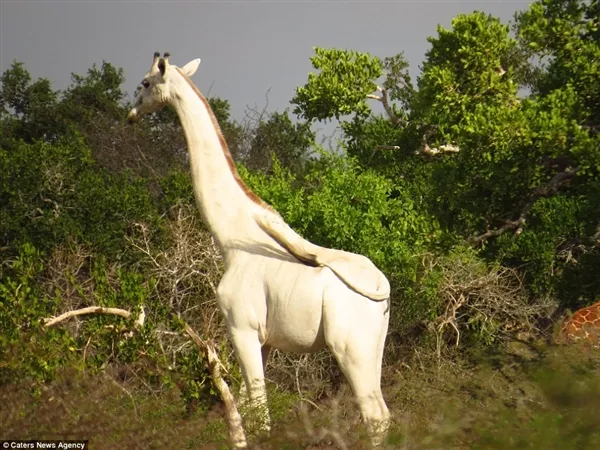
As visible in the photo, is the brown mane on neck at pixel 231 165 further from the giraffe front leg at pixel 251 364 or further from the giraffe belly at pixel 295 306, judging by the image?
the giraffe front leg at pixel 251 364

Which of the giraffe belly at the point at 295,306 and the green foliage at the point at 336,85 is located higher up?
the green foliage at the point at 336,85

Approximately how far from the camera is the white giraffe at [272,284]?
666cm

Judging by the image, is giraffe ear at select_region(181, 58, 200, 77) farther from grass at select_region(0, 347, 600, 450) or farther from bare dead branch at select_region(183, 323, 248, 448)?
grass at select_region(0, 347, 600, 450)

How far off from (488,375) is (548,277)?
13.9ft

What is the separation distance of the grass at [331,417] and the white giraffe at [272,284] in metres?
0.32

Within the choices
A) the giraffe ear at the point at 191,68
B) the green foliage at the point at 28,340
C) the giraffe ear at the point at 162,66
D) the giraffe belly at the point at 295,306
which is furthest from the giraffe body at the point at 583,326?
the green foliage at the point at 28,340

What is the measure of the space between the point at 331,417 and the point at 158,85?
285 centimetres

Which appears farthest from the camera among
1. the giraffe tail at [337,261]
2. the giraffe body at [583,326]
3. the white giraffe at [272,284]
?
the giraffe body at [583,326]

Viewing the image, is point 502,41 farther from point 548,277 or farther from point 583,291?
point 548,277

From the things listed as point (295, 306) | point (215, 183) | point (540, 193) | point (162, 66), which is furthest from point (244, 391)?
point (540, 193)

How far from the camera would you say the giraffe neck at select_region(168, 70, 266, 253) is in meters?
A: 7.17

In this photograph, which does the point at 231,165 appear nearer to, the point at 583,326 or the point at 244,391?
the point at 244,391

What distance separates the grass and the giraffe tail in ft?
2.89

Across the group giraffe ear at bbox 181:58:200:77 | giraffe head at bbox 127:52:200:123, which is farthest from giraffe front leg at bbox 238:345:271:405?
giraffe ear at bbox 181:58:200:77
